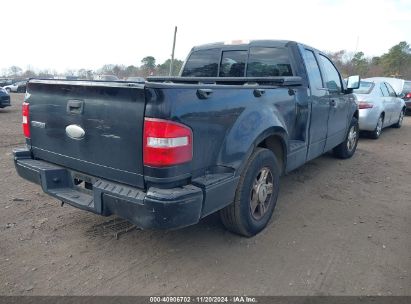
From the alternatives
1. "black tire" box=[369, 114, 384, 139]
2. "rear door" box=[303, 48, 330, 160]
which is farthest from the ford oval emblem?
"black tire" box=[369, 114, 384, 139]

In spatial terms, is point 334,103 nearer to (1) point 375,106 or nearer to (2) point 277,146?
(2) point 277,146

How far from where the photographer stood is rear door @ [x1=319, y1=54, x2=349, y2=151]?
5175mm

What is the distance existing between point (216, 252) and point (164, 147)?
4.23 feet

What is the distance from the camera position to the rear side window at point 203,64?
199 inches

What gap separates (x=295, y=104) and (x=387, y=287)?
84.0 inches

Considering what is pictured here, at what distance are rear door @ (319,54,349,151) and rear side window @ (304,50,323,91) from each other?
0.73 feet

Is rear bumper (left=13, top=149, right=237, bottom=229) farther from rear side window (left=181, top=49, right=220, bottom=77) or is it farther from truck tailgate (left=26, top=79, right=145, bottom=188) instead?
rear side window (left=181, top=49, right=220, bottom=77)

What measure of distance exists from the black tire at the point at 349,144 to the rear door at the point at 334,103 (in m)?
0.51

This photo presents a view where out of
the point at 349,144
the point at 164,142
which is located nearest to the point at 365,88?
the point at 349,144

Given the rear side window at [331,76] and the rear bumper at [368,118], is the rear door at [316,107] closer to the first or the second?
the rear side window at [331,76]

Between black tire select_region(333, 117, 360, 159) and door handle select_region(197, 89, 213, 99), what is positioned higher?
door handle select_region(197, 89, 213, 99)

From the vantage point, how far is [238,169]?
3014 millimetres

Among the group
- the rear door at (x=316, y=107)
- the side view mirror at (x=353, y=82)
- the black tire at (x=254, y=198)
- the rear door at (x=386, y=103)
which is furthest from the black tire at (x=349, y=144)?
the black tire at (x=254, y=198)

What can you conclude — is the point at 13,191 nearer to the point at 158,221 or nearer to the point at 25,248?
the point at 25,248
